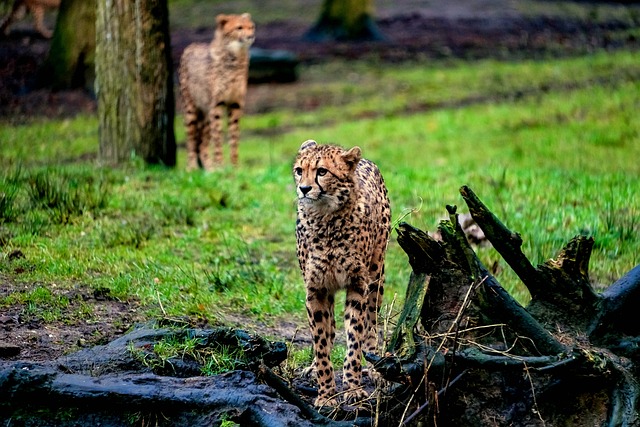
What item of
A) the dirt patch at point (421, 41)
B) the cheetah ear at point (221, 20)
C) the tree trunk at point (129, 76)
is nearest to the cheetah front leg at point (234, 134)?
the cheetah ear at point (221, 20)

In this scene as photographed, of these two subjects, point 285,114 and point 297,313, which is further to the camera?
point 285,114

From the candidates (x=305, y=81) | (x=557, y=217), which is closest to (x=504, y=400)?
(x=557, y=217)

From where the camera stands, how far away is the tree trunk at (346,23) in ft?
86.0

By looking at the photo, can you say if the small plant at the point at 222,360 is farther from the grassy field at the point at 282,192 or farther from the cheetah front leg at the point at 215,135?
the cheetah front leg at the point at 215,135

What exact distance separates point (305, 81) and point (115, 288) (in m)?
15.2

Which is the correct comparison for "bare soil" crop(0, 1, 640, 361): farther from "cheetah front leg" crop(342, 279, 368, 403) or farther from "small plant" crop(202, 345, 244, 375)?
"cheetah front leg" crop(342, 279, 368, 403)

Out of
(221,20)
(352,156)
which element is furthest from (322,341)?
(221,20)

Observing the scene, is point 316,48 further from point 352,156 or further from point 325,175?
point 325,175

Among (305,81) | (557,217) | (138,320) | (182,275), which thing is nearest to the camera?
(138,320)

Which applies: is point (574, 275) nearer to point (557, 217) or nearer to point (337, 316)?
point (337, 316)

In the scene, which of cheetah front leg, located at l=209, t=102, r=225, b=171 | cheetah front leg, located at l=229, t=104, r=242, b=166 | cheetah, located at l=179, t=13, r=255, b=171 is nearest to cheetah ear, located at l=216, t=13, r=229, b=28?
cheetah, located at l=179, t=13, r=255, b=171

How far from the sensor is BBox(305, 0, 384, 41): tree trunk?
26.2 metres

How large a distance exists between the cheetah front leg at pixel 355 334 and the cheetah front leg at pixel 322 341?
101 millimetres

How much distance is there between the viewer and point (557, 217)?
9.86 m
